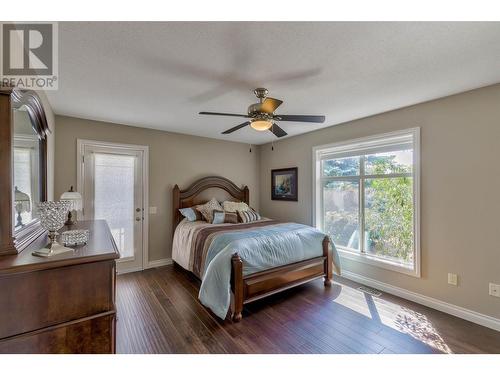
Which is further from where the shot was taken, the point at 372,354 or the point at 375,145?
the point at 375,145

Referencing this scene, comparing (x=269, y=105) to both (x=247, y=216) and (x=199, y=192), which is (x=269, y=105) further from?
(x=199, y=192)

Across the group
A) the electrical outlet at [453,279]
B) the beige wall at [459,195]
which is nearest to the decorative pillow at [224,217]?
the beige wall at [459,195]

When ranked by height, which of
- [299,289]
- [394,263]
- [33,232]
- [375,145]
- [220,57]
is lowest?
[299,289]

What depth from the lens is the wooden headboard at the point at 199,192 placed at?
14.1 feet

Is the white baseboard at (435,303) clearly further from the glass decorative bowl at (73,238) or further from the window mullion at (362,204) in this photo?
the glass decorative bowl at (73,238)

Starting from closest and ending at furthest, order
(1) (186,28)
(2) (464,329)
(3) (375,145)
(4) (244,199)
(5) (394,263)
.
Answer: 1. (1) (186,28)
2. (2) (464,329)
3. (5) (394,263)
4. (3) (375,145)
5. (4) (244,199)

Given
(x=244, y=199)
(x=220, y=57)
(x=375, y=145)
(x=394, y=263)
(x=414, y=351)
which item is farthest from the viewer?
(x=244, y=199)

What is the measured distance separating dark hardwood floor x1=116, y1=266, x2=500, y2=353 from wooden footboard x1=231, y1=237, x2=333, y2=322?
0.59 feet

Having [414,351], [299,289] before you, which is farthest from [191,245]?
[414,351]

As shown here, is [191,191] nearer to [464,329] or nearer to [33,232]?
[33,232]

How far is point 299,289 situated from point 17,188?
3.19m

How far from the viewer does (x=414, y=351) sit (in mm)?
1988

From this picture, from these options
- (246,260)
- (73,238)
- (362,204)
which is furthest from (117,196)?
(362,204)

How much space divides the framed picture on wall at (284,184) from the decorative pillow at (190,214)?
1.75m
